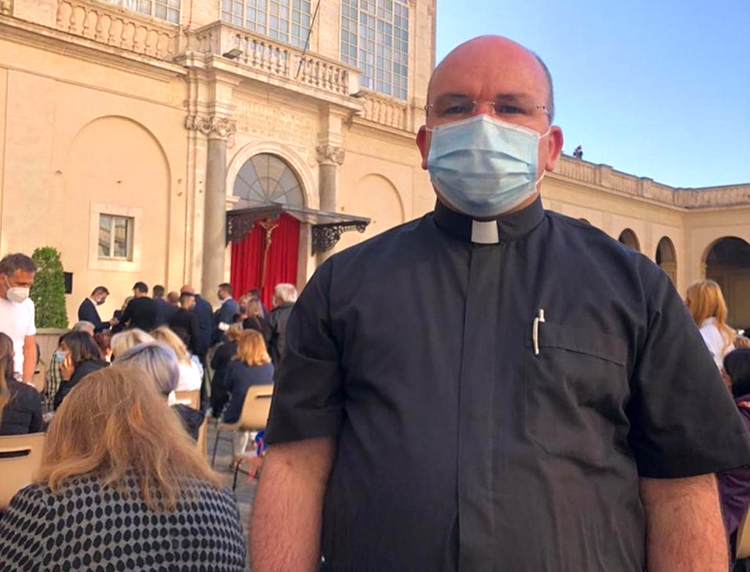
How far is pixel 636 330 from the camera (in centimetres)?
157

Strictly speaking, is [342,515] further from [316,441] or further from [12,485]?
[12,485]

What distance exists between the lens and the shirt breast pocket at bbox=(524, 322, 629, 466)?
1.52 metres

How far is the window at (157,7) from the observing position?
1608 cm

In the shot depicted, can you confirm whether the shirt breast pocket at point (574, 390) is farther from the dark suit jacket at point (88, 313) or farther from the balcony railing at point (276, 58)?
the balcony railing at point (276, 58)

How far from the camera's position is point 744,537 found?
394cm

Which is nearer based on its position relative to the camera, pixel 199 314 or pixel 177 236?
pixel 199 314

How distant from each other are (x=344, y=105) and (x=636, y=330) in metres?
18.1

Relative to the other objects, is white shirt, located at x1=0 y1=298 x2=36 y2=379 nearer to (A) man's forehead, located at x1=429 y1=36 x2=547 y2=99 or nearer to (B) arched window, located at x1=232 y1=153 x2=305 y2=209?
(A) man's forehead, located at x1=429 y1=36 x2=547 y2=99

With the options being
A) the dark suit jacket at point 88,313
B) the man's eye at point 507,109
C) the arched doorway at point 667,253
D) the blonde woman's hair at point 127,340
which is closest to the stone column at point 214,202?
the dark suit jacket at point 88,313

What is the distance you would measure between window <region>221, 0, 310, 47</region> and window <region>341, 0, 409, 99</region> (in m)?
1.52

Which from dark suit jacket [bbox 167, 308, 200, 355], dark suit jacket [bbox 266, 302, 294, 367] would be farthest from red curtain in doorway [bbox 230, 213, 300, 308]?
dark suit jacket [bbox 266, 302, 294, 367]

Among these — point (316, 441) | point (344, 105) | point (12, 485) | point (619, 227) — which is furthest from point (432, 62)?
point (316, 441)

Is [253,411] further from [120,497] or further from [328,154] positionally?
[328,154]

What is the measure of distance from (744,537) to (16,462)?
374cm
